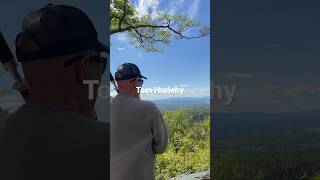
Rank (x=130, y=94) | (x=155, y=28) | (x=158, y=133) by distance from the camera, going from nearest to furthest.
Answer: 1. (x=158, y=133)
2. (x=130, y=94)
3. (x=155, y=28)

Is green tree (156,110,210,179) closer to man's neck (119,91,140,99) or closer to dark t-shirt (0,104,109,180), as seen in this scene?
man's neck (119,91,140,99)

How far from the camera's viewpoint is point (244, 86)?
13.3 ft

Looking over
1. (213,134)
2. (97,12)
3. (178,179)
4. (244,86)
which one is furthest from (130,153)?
(244,86)

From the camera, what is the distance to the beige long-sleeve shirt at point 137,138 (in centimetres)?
220

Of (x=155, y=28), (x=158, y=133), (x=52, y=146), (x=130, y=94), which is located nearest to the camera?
(x=52, y=146)

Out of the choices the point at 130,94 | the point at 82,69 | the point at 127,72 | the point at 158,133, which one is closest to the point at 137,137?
the point at 158,133

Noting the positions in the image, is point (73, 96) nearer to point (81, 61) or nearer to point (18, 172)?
point (81, 61)

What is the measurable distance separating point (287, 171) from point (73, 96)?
323 centimetres

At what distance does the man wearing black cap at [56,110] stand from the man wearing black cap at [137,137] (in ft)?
3.79

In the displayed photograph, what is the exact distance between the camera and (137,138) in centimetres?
222

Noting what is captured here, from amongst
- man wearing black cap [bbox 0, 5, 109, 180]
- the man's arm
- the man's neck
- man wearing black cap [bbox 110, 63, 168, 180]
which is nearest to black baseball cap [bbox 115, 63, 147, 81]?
the man's neck

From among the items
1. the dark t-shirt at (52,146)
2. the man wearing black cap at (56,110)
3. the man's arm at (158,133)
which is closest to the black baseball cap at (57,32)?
the man wearing black cap at (56,110)

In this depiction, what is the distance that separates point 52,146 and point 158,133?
127cm

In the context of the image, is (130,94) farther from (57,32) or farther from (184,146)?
(57,32)
